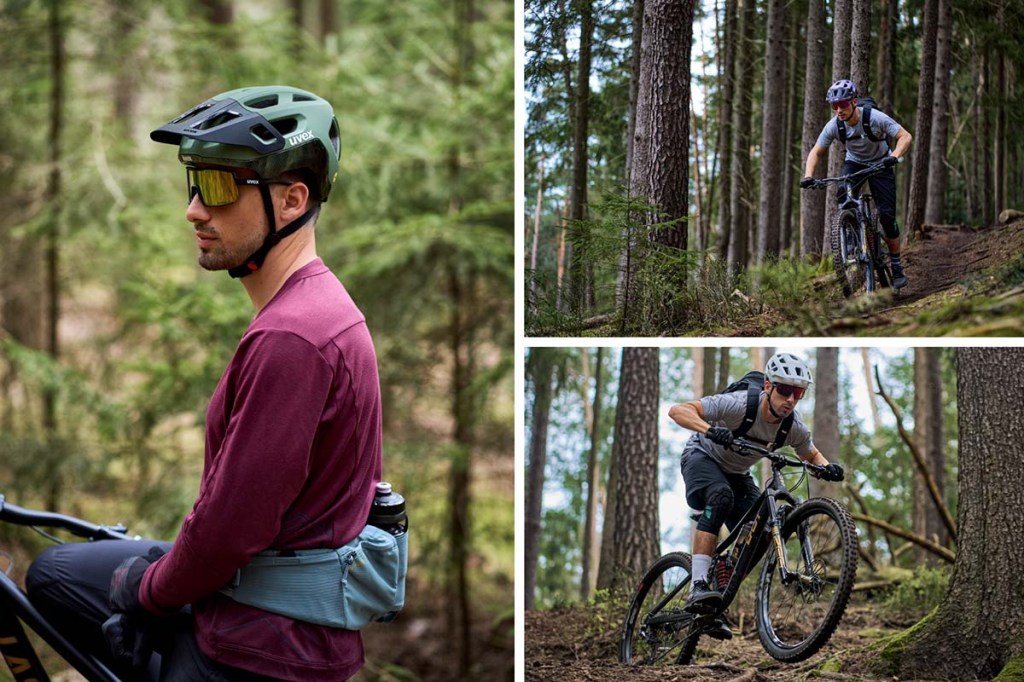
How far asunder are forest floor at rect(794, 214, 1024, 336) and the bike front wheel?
64 cm

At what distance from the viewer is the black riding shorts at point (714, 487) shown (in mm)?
3543

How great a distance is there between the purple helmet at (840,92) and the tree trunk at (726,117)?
38 centimetres

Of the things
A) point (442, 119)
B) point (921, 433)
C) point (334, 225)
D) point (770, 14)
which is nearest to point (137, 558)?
point (770, 14)

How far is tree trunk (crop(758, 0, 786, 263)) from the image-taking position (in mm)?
3188

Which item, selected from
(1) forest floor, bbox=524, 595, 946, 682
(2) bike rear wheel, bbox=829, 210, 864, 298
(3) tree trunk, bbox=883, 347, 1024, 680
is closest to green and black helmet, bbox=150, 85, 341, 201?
(2) bike rear wheel, bbox=829, 210, 864, 298

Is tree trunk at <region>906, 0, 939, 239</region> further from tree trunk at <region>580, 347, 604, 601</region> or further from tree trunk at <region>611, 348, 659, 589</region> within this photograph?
tree trunk at <region>580, 347, 604, 601</region>

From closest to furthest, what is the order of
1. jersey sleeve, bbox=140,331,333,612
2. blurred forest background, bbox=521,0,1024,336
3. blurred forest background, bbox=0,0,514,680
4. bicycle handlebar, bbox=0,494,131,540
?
jersey sleeve, bbox=140,331,333,612, bicycle handlebar, bbox=0,494,131,540, blurred forest background, bbox=521,0,1024,336, blurred forest background, bbox=0,0,514,680

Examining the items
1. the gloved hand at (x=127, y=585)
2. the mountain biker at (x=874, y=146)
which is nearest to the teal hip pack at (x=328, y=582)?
the gloved hand at (x=127, y=585)

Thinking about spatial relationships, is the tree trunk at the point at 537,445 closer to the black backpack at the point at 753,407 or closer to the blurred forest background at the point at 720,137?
the blurred forest background at the point at 720,137

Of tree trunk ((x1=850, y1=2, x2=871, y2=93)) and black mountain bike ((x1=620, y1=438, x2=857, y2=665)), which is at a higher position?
tree trunk ((x1=850, y1=2, x2=871, y2=93))

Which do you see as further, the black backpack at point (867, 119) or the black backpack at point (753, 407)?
the black backpack at point (753, 407)

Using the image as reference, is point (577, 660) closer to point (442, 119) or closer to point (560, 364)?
point (560, 364)

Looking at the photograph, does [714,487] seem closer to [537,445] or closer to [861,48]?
[537,445]

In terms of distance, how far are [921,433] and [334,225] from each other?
5.97 metres
